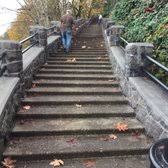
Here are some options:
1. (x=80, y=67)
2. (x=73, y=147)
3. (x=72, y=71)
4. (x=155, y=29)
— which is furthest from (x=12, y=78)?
(x=155, y=29)

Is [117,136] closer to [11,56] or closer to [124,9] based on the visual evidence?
[11,56]

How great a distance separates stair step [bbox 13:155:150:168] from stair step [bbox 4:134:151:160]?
79 millimetres

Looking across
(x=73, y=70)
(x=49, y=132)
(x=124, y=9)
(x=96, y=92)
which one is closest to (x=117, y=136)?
(x=49, y=132)

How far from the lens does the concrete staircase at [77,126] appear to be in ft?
19.0

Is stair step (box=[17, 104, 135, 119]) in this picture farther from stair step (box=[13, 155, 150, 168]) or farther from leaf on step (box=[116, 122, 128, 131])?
stair step (box=[13, 155, 150, 168])

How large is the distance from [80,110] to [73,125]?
2.41 ft

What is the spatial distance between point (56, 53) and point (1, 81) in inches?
251

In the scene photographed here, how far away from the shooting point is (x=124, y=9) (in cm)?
1606

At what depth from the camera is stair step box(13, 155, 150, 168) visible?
221 inches

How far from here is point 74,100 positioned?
26.0 feet

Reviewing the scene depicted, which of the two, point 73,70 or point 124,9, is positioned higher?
point 124,9

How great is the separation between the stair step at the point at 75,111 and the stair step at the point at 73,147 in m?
0.77

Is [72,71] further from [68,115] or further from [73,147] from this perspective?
[73,147]

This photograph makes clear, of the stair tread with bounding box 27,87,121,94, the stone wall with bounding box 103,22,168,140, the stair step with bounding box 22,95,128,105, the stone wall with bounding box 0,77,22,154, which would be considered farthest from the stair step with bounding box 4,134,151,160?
the stair tread with bounding box 27,87,121,94
